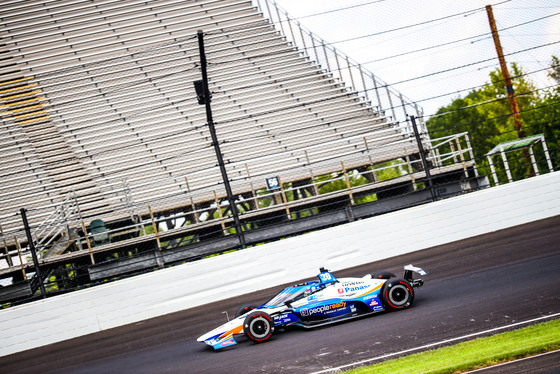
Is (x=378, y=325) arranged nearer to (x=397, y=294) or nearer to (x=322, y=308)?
(x=397, y=294)

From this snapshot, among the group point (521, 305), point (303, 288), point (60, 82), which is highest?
point (60, 82)

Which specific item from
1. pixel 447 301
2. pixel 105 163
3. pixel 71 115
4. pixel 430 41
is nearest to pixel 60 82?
pixel 71 115

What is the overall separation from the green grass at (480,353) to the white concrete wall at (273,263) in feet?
15.0

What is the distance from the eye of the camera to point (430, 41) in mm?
10148

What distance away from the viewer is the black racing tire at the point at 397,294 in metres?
6.51

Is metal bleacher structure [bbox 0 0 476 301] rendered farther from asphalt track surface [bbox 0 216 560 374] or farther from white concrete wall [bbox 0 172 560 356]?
asphalt track surface [bbox 0 216 560 374]

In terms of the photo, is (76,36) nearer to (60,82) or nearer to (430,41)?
(60,82)

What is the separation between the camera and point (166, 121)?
15.2m

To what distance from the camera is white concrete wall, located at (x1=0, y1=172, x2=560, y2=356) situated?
8.77 meters

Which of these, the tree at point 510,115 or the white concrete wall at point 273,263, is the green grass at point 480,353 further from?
the white concrete wall at point 273,263

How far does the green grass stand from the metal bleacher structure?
6.86 meters

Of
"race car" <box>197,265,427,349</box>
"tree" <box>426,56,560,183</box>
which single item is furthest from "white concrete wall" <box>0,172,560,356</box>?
"race car" <box>197,265,427,349</box>

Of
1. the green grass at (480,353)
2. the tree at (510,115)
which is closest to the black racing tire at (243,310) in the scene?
the green grass at (480,353)

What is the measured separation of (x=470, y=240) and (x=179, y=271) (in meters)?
4.85
